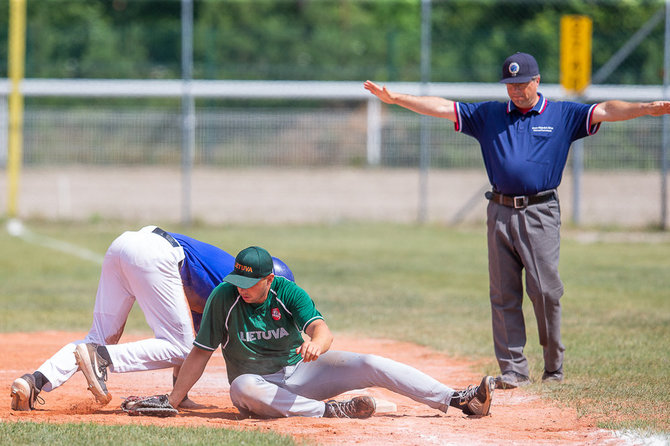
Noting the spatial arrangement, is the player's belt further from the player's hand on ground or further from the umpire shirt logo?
the umpire shirt logo

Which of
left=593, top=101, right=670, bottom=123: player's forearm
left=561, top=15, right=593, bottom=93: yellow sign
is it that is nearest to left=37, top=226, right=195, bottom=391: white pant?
left=593, top=101, right=670, bottom=123: player's forearm

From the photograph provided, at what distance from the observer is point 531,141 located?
6.73 m

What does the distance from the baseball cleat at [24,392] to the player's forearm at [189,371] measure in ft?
2.75

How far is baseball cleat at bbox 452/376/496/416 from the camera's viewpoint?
5.73m

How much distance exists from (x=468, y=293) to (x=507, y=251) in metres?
5.11

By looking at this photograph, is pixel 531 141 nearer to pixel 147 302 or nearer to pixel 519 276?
pixel 519 276

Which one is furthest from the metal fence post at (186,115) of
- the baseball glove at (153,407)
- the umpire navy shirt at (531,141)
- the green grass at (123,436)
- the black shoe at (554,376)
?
the green grass at (123,436)

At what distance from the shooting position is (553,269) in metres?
6.80

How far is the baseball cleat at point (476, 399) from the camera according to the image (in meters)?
5.73

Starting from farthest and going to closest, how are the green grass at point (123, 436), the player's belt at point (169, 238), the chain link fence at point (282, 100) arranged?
the chain link fence at point (282, 100) → the player's belt at point (169, 238) → the green grass at point (123, 436)

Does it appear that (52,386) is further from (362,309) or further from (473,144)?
(473,144)

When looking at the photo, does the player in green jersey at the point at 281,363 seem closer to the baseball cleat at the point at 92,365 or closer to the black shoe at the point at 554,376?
the baseball cleat at the point at 92,365

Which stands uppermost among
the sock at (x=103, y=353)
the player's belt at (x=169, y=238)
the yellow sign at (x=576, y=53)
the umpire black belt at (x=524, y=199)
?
the yellow sign at (x=576, y=53)

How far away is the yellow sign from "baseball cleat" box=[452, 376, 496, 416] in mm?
13384
